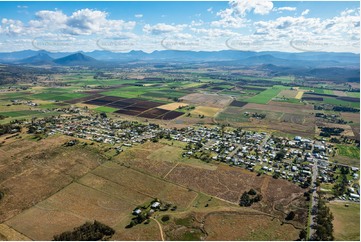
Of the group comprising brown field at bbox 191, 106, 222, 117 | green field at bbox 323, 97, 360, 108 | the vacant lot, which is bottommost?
the vacant lot

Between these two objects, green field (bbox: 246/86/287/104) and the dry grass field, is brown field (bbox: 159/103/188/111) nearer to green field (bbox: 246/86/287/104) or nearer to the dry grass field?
green field (bbox: 246/86/287/104)

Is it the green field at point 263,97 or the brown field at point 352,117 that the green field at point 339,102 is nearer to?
the brown field at point 352,117

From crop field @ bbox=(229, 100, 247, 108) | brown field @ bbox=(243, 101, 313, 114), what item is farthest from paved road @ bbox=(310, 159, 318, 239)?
crop field @ bbox=(229, 100, 247, 108)

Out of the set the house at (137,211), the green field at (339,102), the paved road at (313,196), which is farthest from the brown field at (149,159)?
the green field at (339,102)

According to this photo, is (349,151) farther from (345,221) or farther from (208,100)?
(208,100)

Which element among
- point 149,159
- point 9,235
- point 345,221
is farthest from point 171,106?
point 9,235

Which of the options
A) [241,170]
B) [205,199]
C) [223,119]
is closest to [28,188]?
[205,199]

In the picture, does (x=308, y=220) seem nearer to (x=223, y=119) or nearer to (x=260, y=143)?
(x=260, y=143)
